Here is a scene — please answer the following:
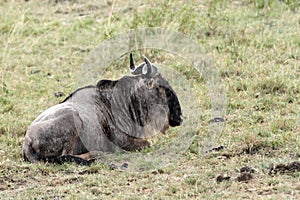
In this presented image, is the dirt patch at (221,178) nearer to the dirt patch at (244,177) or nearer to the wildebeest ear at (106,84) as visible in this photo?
the dirt patch at (244,177)

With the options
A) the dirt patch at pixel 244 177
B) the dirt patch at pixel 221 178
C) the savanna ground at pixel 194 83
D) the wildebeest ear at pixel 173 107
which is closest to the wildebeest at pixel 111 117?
the wildebeest ear at pixel 173 107

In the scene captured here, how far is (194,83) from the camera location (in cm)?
898

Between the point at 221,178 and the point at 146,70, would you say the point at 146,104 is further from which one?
the point at 221,178

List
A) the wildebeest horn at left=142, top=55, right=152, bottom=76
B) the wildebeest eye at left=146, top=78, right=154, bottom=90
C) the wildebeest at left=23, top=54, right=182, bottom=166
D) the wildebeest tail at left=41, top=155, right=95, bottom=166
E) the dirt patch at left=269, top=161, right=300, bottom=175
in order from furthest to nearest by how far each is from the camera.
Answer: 1. the wildebeest eye at left=146, top=78, right=154, bottom=90
2. the wildebeest horn at left=142, top=55, right=152, bottom=76
3. the wildebeest at left=23, top=54, right=182, bottom=166
4. the wildebeest tail at left=41, top=155, right=95, bottom=166
5. the dirt patch at left=269, top=161, right=300, bottom=175

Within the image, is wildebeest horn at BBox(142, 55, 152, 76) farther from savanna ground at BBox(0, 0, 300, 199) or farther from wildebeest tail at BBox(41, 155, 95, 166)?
wildebeest tail at BBox(41, 155, 95, 166)

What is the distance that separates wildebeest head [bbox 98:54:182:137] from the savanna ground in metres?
0.42

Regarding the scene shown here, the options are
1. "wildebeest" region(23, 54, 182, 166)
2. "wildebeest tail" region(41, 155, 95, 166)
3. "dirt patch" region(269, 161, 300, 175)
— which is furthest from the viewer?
"wildebeest" region(23, 54, 182, 166)

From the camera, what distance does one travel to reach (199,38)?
34.1ft

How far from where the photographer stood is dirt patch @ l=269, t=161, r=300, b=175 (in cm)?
596

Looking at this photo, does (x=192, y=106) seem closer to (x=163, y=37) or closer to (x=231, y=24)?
(x=163, y=37)

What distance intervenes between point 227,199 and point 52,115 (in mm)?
2024

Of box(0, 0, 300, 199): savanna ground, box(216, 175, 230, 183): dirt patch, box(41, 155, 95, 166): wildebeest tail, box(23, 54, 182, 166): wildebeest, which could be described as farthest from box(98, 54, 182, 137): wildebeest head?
box(216, 175, 230, 183): dirt patch

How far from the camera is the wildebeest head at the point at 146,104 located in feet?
23.7

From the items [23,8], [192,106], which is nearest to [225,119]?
[192,106]
